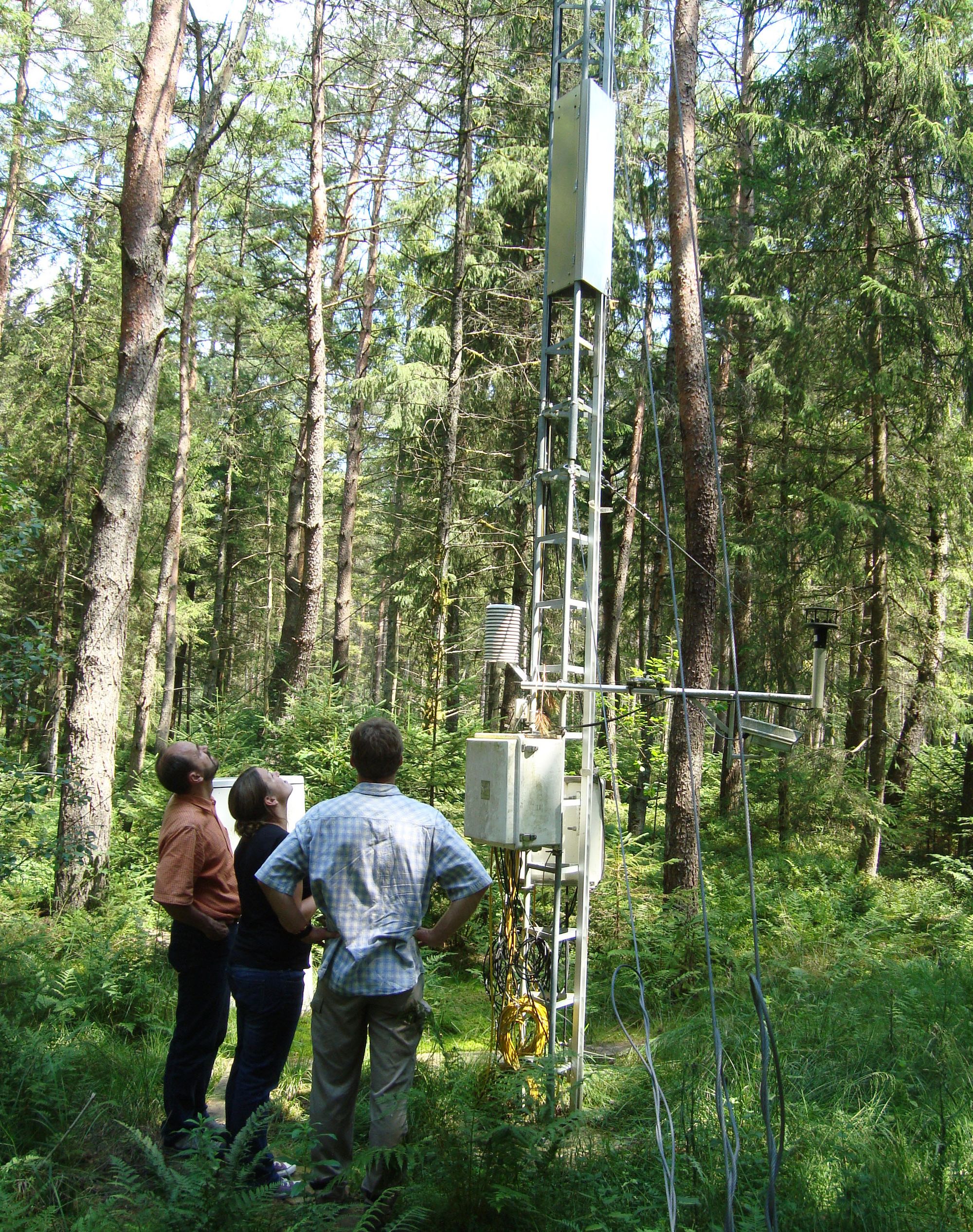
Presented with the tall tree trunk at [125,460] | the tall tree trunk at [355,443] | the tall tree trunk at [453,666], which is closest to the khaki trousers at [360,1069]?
the tall tree trunk at [125,460]

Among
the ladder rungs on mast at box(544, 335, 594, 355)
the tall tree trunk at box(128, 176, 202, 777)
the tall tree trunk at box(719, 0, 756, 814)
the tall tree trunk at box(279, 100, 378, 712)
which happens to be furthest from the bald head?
the tall tree trunk at box(128, 176, 202, 777)

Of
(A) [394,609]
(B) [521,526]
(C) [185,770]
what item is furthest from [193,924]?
(A) [394,609]

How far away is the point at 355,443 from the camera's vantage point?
18.3 m

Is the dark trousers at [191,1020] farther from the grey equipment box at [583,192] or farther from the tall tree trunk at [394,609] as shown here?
the tall tree trunk at [394,609]

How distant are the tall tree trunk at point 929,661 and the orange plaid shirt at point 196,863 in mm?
10347

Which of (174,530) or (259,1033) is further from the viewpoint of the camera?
(174,530)

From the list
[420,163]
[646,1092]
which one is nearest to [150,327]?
[646,1092]

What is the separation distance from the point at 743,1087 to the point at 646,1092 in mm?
485

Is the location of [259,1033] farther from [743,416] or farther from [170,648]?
[170,648]

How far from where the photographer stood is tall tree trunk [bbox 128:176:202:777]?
1438cm

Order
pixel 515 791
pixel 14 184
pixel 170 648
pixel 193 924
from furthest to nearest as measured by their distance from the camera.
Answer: pixel 170 648 < pixel 14 184 < pixel 515 791 < pixel 193 924

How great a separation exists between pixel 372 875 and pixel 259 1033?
2.58 ft

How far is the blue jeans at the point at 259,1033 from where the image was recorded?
3314mm

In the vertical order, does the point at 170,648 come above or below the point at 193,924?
above
